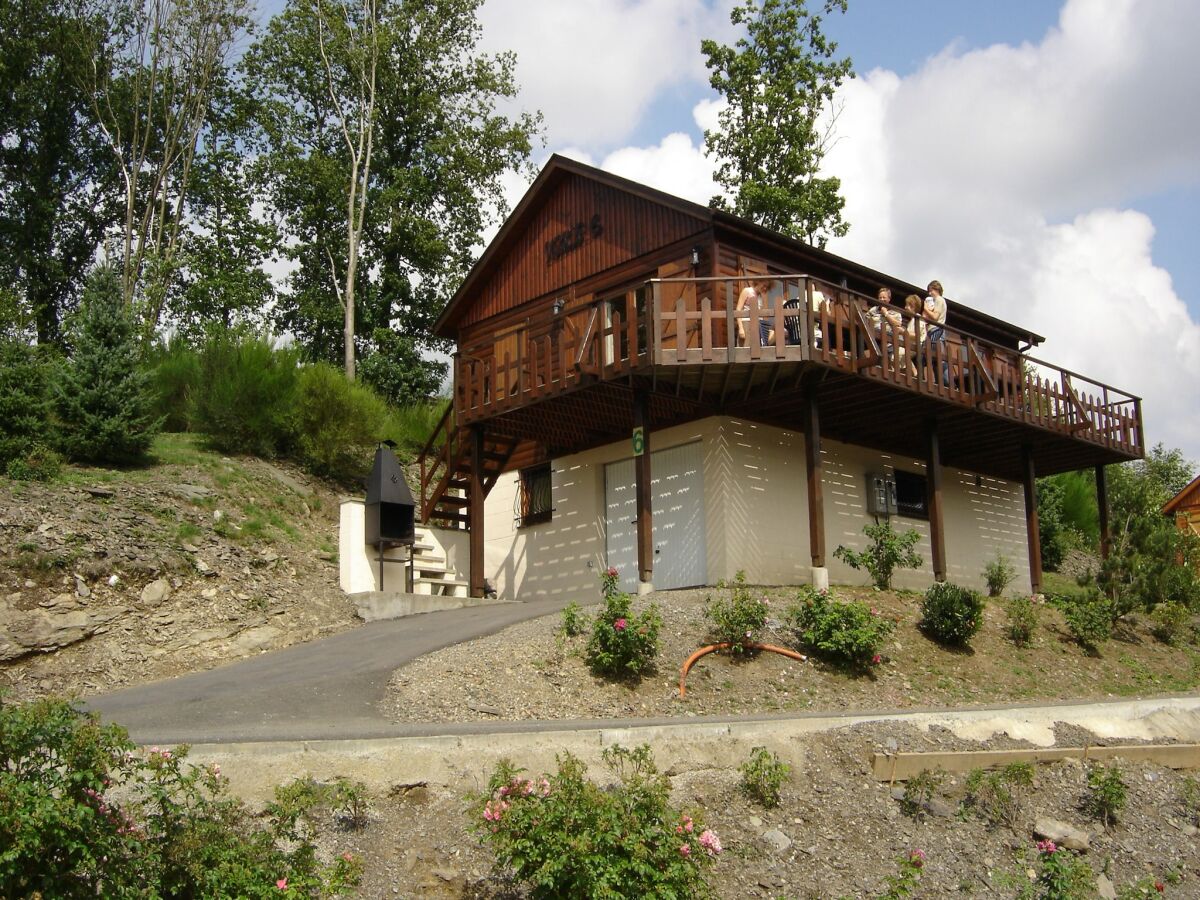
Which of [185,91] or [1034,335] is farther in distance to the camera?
[185,91]

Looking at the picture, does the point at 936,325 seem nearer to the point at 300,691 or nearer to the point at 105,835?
the point at 300,691

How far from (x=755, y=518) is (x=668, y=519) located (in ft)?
4.62

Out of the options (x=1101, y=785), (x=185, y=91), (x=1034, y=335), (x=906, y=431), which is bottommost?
(x=1101, y=785)

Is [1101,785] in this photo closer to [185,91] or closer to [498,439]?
[498,439]

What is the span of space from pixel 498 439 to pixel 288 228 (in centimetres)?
1765

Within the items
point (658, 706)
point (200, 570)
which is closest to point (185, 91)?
point (200, 570)

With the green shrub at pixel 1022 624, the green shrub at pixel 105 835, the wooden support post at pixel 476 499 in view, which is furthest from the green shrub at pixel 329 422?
the green shrub at pixel 105 835

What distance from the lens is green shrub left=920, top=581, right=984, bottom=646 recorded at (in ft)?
50.9

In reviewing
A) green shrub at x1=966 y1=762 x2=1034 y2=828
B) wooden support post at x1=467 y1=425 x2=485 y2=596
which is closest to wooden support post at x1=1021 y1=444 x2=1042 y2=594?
wooden support post at x1=467 y1=425 x2=485 y2=596

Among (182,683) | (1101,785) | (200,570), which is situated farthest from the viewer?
(200,570)

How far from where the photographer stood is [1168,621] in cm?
1880

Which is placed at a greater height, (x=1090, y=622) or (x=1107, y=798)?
(x=1090, y=622)

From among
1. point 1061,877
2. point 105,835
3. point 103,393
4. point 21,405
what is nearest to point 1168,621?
point 1061,877

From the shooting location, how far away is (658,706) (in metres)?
12.6
